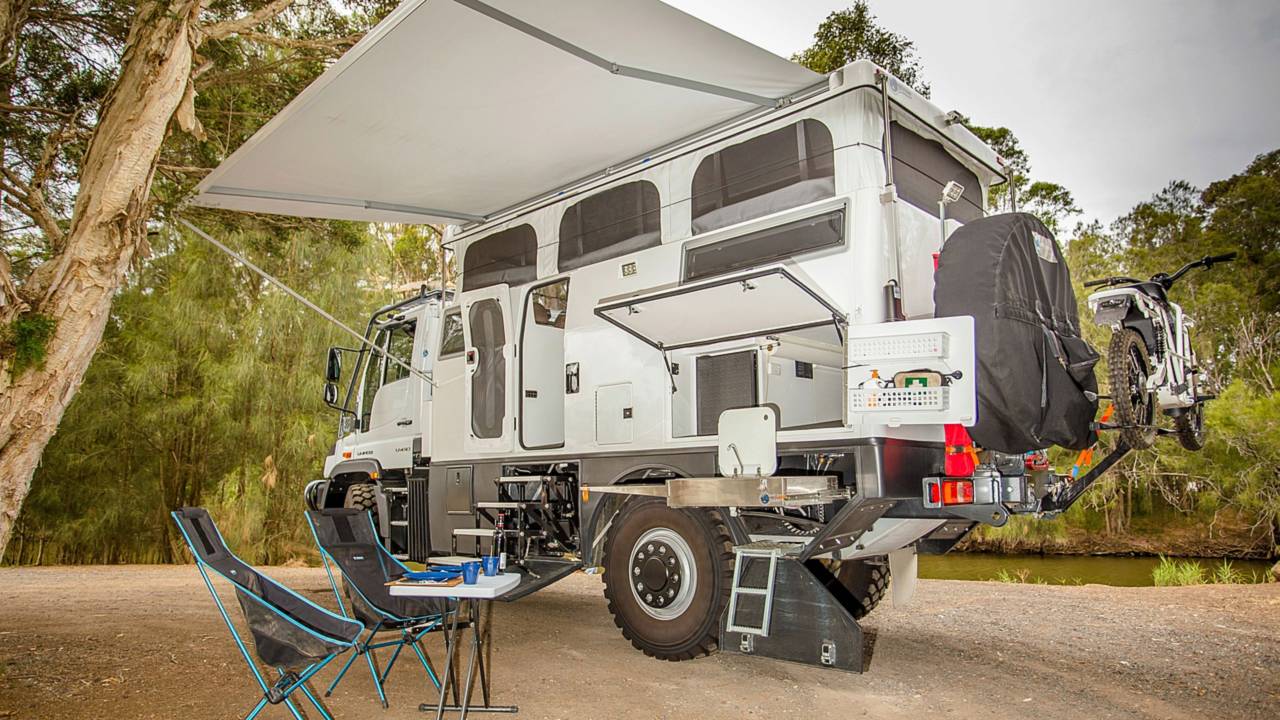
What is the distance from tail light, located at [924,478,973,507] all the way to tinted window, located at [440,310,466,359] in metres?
3.88

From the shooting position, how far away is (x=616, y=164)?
5590 mm

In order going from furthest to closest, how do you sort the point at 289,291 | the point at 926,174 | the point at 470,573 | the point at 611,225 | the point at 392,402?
the point at 392,402 → the point at 289,291 → the point at 611,225 → the point at 926,174 → the point at 470,573

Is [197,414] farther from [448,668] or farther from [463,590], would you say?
[463,590]

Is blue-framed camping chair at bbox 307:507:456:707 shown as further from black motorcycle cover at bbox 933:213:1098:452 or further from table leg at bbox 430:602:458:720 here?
black motorcycle cover at bbox 933:213:1098:452

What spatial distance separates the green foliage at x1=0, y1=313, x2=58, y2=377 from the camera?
4.16 m

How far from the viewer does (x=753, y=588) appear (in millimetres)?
4430

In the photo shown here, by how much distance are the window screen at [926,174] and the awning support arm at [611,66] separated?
0.70 m

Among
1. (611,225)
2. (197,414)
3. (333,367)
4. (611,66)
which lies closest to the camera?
(611,66)

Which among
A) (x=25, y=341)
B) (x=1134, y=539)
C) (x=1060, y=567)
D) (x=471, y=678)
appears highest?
(x=25, y=341)

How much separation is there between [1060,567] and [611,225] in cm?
1296

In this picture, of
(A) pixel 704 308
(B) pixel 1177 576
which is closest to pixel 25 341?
(A) pixel 704 308

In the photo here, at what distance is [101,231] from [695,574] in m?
3.68

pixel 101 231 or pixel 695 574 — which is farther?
pixel 695 574

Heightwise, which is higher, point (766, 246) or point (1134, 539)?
point (766, 246)
